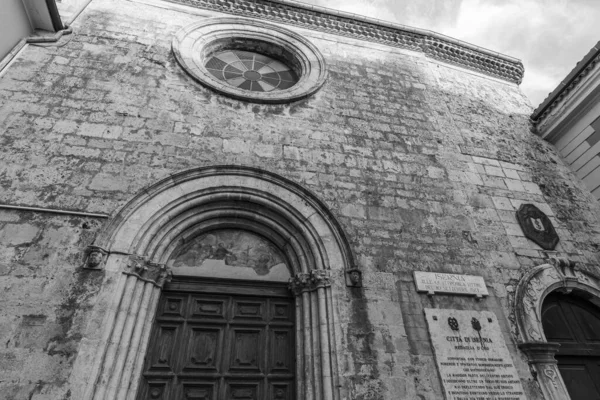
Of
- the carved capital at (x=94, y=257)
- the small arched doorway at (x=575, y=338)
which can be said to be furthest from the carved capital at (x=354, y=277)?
the small arched doorway at (x=575, y=338)

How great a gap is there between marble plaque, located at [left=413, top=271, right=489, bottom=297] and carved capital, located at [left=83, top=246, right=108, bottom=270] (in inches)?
137

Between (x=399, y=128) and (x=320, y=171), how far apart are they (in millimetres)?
1833

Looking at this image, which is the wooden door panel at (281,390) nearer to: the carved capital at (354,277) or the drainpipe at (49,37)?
the carved capital at (354,277)

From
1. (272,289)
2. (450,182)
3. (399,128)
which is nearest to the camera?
(272,289)

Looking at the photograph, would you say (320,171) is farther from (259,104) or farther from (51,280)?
(51,280)

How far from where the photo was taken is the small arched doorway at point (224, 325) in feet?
11.2

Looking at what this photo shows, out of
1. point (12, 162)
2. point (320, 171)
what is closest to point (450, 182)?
point (320, 171)

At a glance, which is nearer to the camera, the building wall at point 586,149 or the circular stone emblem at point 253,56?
the circular stone emblem at point 253,56

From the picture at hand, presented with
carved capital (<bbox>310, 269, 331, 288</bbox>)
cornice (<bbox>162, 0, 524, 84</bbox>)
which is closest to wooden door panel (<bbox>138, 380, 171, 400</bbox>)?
carved capital (<bbox>310, 269, 331, 288</bbox>)

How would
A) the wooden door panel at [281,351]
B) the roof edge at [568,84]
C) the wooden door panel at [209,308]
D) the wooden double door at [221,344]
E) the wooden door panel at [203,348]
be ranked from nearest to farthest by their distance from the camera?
the wooden double door at [221,344], the wooden door panel at [203,348], the wooden door panel at [281,351], the wooden door panel at [209,308], the roof edge at [568,84]

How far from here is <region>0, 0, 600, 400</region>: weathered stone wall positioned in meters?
3.34

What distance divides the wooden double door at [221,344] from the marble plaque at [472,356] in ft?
5.33

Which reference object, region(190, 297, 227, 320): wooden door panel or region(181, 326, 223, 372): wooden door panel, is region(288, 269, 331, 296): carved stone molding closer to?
region(190, 297, 227, 320): wooden door panel

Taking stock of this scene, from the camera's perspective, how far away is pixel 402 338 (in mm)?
3676
